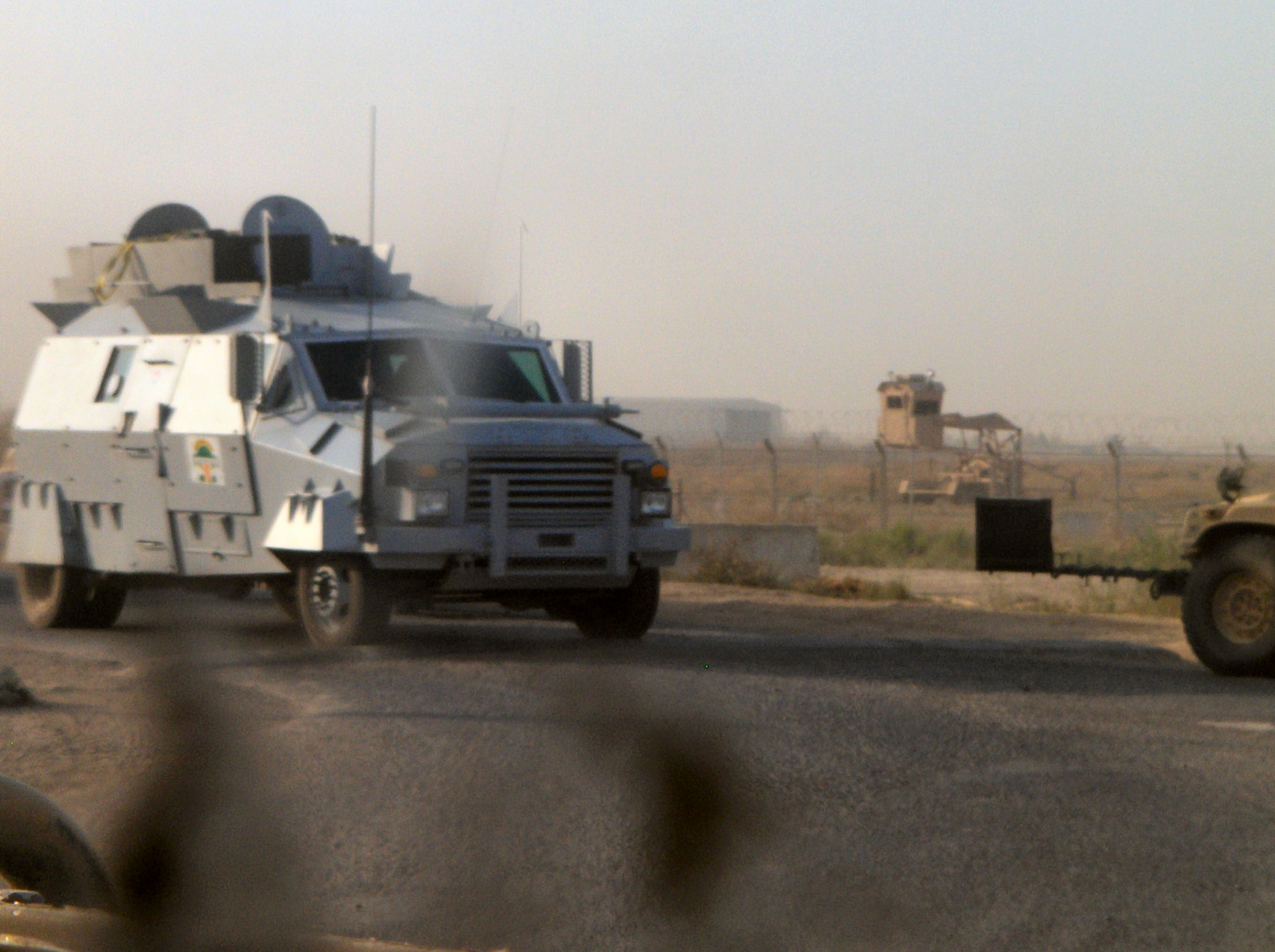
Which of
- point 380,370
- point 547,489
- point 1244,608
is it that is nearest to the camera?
point 1244,608

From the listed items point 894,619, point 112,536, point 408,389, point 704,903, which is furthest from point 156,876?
point 894,619

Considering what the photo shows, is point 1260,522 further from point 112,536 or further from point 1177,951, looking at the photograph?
point 112,536

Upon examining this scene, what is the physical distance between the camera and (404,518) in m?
10.9

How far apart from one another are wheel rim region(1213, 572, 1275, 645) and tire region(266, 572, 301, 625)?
6.28 meters

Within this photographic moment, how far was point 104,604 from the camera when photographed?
46.0 ft

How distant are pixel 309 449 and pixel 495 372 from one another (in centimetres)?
197

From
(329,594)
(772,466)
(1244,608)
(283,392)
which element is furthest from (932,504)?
(329,594)

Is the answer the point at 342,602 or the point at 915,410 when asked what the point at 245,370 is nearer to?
the point at 342,602

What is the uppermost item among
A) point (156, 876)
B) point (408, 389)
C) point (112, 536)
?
point (408, 389)

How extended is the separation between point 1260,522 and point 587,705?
4.96 meters

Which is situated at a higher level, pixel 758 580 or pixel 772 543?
pixel 772 543

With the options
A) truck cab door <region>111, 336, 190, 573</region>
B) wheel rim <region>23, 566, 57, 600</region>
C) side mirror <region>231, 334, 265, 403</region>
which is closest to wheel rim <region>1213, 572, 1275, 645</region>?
side mirror <region>231, 334, 265, 403</region>

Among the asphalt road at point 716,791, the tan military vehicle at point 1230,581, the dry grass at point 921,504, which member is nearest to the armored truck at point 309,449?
the asphalt road at point 716,791

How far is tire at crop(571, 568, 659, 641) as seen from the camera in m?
12.3
